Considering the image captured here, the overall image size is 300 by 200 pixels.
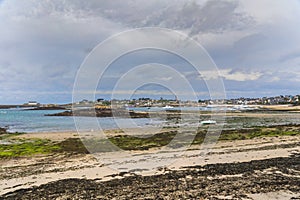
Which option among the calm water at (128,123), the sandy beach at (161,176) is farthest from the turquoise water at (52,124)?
the sandy beach at (161,176)

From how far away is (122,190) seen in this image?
9766mm

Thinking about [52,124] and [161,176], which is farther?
[52,124]

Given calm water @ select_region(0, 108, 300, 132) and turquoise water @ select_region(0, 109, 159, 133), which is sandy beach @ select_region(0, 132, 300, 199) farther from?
turquoise water @ select_region(0, 109, 159, 133)

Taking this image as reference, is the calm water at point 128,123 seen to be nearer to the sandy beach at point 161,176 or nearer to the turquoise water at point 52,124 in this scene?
the turquoise water at point 52,124

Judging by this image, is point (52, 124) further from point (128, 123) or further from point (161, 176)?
point (161, 176)

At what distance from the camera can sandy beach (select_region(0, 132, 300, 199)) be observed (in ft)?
30.5

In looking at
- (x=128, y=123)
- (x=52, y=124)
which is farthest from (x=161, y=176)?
(x=52, y=124)

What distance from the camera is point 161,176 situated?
37.4ft

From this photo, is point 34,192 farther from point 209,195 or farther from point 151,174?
point 209,195

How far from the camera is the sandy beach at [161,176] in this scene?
9297 mm

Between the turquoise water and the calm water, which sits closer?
the calm water

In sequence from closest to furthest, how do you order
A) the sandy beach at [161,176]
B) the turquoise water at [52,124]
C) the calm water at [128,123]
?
the sandy beach at [161,176], the calm water at [128,123], the turquoise water at [52,124]

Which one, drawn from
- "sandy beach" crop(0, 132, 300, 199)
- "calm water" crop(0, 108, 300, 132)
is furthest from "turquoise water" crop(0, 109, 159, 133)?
"sandy beach" crop(0, 132, 300, 199)

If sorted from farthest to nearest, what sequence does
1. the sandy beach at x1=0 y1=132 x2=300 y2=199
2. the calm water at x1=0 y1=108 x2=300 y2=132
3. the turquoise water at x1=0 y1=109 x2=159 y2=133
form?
the turquoise water at x1=0 y1=109 x2=159 y2=133, the calm water at x1=0 y1=108 x2=300 y2=132, the sandy beach at x1=0 y1=132 x2=300 y2=199
